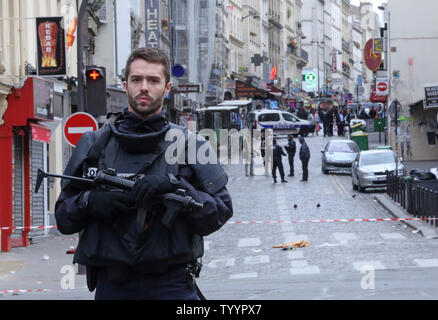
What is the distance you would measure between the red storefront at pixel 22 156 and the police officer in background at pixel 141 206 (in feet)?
57.1

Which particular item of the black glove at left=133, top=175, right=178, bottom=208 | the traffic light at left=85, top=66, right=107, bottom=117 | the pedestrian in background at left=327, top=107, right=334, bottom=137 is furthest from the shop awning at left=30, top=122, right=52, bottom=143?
the pedestrian in background at left=327, top=107, right=334, bottom=137

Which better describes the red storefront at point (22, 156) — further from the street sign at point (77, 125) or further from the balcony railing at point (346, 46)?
the balcony railing at point (346, 46)

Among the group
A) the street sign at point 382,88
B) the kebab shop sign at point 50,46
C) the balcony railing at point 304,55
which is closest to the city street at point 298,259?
the kebab shop sign at point 50,46

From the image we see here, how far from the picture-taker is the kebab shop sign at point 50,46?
2400 cm

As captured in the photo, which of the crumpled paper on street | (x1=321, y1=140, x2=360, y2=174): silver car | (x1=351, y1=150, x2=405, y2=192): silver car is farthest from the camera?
(x1=321, y1=140, x2=360, y2=174): silver car

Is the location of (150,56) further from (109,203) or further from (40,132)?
(40,132)

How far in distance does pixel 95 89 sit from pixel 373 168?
17.4 meters

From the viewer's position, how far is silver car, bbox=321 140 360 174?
44.4 m

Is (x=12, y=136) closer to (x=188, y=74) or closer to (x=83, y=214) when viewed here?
(x=83, y=214)

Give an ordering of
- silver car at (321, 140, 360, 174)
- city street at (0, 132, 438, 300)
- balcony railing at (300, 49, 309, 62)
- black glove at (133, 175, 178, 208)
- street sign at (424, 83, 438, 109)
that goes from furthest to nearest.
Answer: balcony railing at (300, 49, 309, 62) → street sign at (424, 83, 438, 109) → silver car at (321, 140, 360, 174) → city street at (0, 132, 438, 300) → black glove at (133, 175, 178, 208)

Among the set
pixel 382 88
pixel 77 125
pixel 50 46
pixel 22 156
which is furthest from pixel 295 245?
pixel 382 88

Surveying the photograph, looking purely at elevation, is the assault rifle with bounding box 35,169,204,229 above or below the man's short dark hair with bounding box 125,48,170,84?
below

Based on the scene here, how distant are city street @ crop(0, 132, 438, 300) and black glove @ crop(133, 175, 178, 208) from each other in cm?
742

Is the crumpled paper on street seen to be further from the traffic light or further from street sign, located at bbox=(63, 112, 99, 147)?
street sign, located at bbox=(63, 112, 99, 147)
